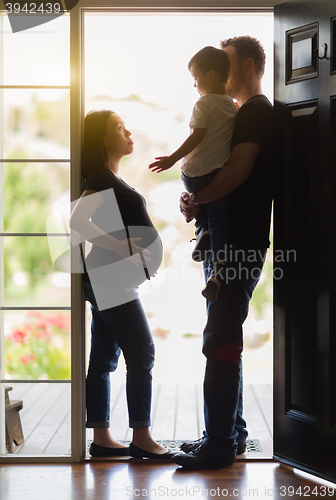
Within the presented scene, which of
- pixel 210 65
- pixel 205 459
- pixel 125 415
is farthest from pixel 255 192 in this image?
pixel 125 415

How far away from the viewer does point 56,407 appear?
219cm

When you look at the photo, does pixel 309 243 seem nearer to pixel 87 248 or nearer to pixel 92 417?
pixel 87 248

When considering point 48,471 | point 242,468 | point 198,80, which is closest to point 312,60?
point 198,80

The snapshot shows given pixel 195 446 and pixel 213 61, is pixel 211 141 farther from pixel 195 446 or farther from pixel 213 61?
pixel 195 446

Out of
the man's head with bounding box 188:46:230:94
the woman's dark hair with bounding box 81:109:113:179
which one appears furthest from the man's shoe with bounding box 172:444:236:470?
the man's head with bounding box 188:46:230:94

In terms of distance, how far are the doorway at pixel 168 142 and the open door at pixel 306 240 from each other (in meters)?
1.20

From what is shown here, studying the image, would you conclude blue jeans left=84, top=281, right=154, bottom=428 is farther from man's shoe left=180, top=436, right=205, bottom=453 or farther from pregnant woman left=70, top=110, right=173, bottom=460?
man's shoe left=180, top=436, right=205, bottom=453

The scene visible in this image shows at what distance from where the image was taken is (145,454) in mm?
2123

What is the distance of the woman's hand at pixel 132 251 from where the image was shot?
2.07 meters

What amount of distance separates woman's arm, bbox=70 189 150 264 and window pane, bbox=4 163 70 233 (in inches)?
6.5

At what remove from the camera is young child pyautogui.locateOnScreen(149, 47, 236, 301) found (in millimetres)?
1948

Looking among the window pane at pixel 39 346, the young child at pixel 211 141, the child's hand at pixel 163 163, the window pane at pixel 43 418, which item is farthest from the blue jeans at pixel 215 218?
the window pane at pixel 43 418

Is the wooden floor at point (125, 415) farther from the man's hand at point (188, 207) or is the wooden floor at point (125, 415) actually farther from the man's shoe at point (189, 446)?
the man's hand at point (188, 207)

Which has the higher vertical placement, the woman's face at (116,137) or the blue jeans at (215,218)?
the woman's face at (116,137)
